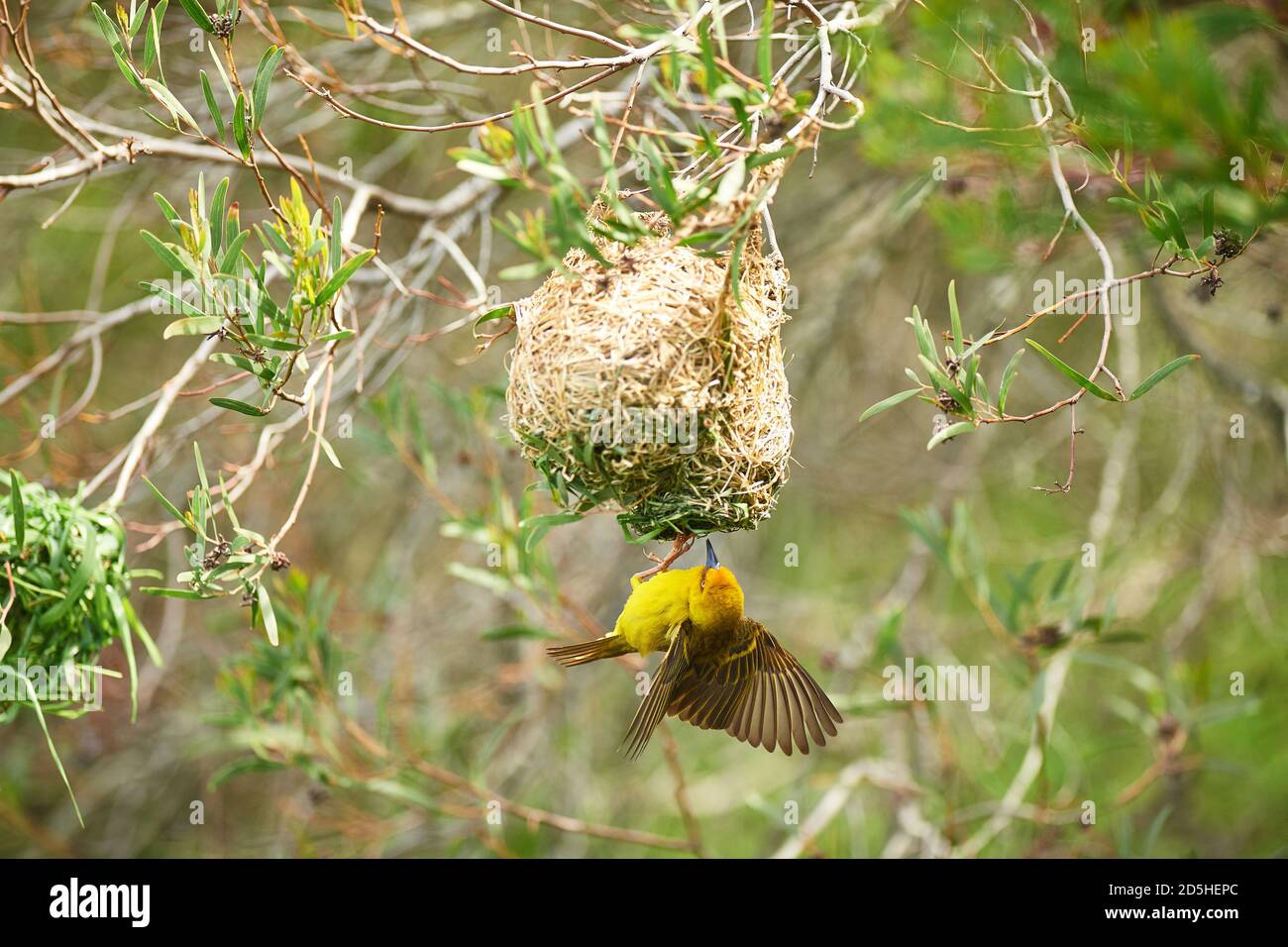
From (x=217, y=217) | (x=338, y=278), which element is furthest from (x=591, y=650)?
(x=217, y=217)

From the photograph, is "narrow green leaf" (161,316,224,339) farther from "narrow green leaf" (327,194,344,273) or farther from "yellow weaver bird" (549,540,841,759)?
"yellow weaver bird" (549,540,841,759)

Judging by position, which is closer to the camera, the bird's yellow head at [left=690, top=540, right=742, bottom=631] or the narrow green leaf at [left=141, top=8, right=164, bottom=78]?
the narrow green leaf at [left=141, top=8, right=164, bottom=78]

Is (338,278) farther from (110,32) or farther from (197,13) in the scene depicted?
(110,32)

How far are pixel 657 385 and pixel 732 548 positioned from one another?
382 cm

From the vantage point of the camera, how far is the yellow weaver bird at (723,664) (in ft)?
8.93

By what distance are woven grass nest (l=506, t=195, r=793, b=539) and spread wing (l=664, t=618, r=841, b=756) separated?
0.55 meters

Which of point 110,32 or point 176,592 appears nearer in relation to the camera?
point 110,32

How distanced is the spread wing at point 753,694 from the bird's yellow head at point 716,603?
0.22 feet

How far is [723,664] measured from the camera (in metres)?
2.82

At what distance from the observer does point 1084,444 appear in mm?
5668

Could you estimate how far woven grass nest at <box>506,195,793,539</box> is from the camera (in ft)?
7.02

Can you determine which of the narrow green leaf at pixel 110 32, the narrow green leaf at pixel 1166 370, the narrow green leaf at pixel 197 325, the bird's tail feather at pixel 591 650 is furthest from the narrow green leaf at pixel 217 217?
the narrow green leaf at pixel 1166 370

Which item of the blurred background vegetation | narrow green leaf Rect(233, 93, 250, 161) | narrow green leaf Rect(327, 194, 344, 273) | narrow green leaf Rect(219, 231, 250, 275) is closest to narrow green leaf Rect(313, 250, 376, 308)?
Answer: narrow green leaf Rect(327, 194, 344, 273)

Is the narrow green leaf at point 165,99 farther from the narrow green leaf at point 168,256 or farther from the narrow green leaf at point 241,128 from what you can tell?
the narrow green leaf at point 168,256
